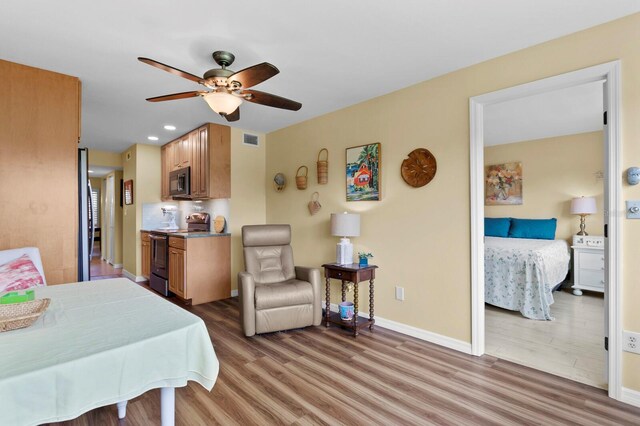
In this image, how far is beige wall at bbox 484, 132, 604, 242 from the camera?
4.76 m

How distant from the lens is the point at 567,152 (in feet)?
16.4

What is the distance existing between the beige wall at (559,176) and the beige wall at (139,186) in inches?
244

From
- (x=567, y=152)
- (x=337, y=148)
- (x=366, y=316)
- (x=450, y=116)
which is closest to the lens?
(x=450, y=116)

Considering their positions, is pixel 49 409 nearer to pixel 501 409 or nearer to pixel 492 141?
pixel 501 409

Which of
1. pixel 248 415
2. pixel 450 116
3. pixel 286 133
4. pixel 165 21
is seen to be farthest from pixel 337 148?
pixel 248 415

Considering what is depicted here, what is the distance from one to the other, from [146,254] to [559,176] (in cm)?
694

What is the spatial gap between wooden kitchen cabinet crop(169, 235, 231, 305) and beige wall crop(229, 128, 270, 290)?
14 cm

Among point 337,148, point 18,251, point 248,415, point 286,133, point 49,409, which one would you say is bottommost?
point 248,415

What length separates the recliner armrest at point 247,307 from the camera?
9.85ft

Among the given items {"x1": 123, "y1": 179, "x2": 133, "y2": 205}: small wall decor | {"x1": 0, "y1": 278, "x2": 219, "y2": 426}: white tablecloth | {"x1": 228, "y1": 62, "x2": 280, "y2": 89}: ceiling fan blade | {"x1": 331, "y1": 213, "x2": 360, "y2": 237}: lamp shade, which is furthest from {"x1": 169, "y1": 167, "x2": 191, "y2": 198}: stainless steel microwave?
{"x1": 0, "y1": 278, "x2": 219, "y2": 426}: white tablecloth

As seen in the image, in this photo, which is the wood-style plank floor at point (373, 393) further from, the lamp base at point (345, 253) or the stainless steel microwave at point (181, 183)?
the stainless steel microwave at point (181, 183)

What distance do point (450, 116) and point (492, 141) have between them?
3.24 m

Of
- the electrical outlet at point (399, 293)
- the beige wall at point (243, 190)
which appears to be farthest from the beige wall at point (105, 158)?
the electrical outlet at point (399, 293)

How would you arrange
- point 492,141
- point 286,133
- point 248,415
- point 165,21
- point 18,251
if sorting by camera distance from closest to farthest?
point 248,415 → point 165,21 → point 18,251 → point 286,133 → point 492,141
